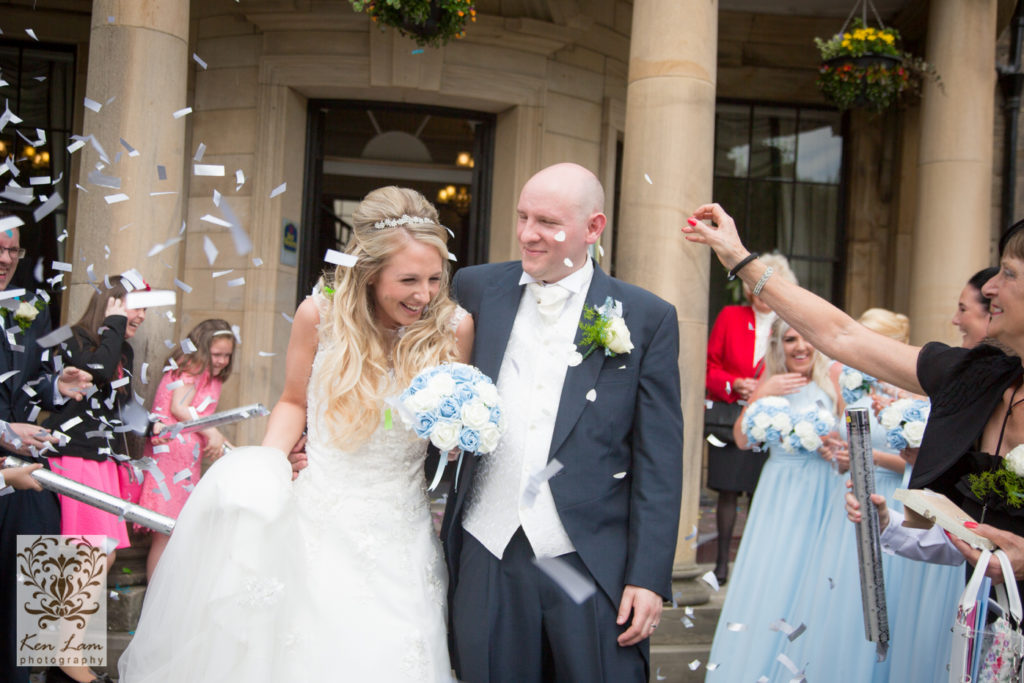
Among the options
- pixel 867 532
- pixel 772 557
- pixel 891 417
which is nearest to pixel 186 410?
pixel 772 557

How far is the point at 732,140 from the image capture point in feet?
34.1

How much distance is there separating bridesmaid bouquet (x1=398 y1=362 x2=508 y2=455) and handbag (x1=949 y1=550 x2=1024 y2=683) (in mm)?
1415

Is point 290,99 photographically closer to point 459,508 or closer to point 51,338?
point 51,338

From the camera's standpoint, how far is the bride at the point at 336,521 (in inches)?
104

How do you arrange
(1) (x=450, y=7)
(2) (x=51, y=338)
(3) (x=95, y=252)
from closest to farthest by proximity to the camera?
(2) (x=51, y=338) < (3) (x=95, y=252) < (1) (x=450, y=7)

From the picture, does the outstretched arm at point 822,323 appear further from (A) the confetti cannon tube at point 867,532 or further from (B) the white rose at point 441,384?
(B) the white rose at point 441,384

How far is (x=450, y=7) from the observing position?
6227 millimetres

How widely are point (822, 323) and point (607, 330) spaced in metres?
0.75

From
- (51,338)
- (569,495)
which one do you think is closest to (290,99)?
(51,338)

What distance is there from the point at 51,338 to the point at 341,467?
249cm

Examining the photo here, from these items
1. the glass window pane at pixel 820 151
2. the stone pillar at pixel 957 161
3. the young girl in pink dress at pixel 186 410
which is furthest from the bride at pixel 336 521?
the glass window pane at pixel 820 151

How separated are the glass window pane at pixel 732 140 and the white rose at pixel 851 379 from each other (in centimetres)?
546

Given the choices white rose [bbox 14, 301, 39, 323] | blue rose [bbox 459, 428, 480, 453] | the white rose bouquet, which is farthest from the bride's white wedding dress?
white rose [bbox 14, 301, 39, 323]

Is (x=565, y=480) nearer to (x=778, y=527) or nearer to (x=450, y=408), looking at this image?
(x=450, y=408)
